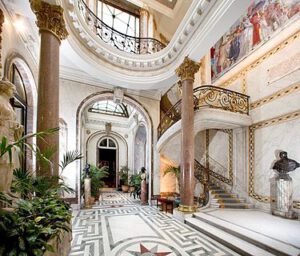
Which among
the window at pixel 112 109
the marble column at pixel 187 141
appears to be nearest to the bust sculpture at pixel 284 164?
the marble column at pixel 187 141

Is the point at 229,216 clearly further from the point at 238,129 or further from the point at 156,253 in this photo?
the point at 238,129

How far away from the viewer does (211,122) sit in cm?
702

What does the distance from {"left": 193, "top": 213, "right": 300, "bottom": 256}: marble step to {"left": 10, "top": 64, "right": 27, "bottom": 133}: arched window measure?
19.1ft

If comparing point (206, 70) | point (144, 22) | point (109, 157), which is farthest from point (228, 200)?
point (109, 157)

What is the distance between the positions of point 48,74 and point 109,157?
11.8 metres

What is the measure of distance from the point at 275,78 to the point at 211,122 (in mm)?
2535

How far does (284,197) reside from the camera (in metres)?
5.59

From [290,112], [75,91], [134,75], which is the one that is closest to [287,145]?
[290,112]

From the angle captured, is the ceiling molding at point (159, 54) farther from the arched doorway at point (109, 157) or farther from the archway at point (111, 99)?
the arched doorway at point (109, 157)

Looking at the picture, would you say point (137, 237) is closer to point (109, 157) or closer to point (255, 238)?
point (255, 238)

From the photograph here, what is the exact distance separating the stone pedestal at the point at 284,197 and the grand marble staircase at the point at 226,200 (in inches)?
47.9

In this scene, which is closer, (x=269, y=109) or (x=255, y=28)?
(x=269, y=109)

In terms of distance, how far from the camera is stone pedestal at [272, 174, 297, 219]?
18.0 feet

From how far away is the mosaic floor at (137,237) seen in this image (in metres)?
3.71
